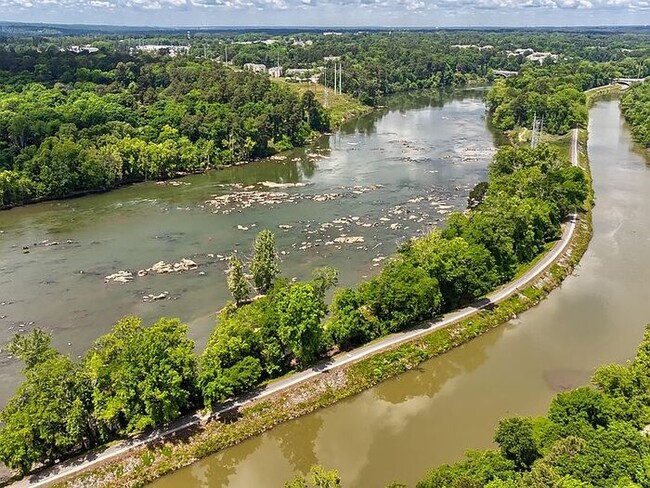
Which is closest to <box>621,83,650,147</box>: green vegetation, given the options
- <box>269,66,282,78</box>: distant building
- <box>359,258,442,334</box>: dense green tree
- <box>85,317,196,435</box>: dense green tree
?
<box>359,258,442,334</box>: dense green tree

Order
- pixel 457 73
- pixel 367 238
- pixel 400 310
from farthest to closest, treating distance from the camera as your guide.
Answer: pixel 457 73
pixel 367 238
pixel 400 310

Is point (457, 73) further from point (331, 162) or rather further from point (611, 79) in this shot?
point (331, 162)

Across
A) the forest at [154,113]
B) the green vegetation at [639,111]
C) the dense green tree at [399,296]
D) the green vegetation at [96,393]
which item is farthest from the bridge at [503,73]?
the green vegetation at [96,393]

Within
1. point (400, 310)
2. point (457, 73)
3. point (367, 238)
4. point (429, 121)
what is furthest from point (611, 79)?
point (400, 310)

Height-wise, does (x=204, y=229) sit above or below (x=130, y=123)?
below

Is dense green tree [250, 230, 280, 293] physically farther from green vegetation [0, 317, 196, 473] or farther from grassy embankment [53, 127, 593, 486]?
green vegetation [0, 317, 196, 473]

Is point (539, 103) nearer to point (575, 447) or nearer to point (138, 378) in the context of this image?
point (575, 447)

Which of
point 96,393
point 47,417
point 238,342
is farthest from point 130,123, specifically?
point 47,417
